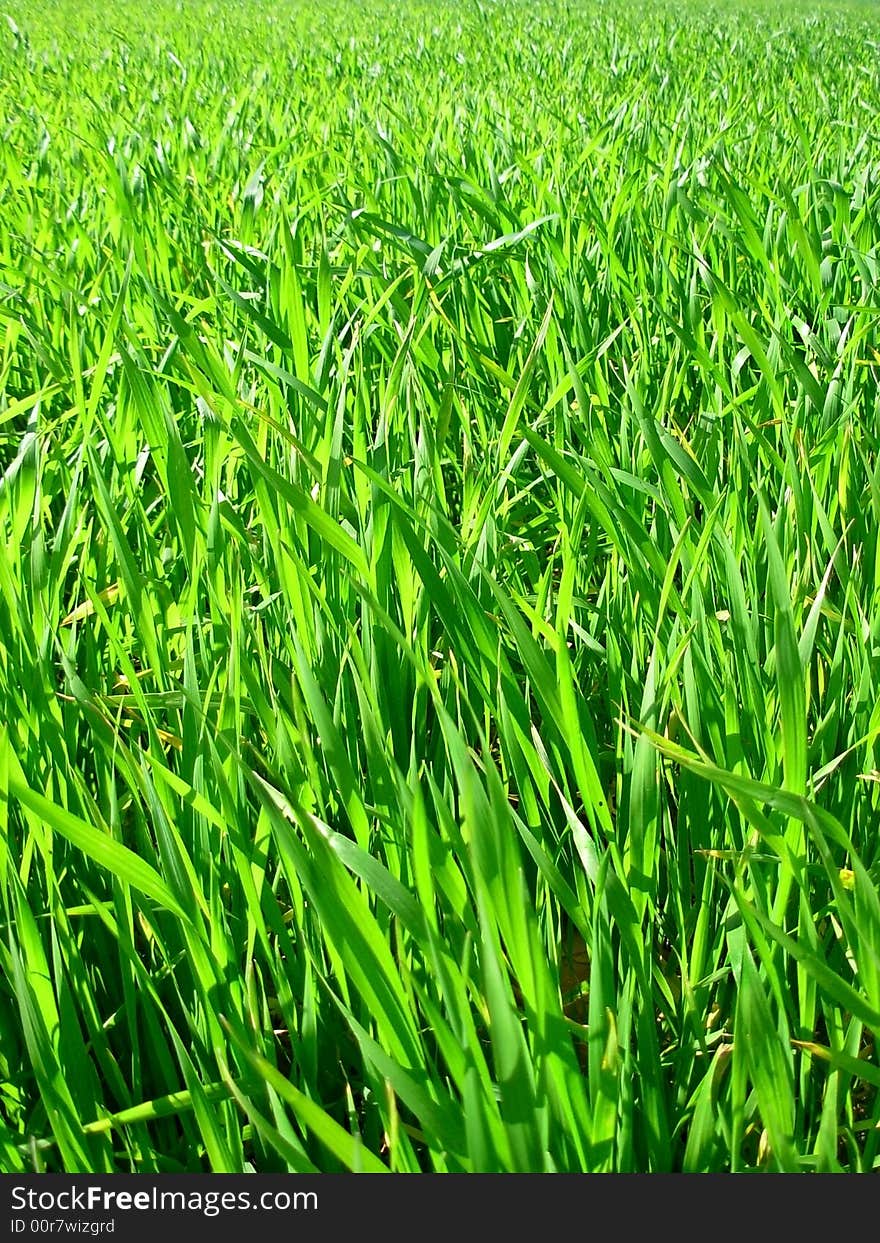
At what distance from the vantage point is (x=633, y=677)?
2.44 ft

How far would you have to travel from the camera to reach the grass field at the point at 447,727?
0.46m

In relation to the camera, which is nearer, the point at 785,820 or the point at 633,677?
the point at 785,820

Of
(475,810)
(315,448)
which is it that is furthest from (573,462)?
(475,810)

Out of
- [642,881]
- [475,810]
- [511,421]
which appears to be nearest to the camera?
[475,810]

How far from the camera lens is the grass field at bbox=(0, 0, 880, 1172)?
1.50 ft

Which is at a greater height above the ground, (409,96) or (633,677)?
(409,96)

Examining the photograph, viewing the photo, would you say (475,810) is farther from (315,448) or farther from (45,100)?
(45,100)

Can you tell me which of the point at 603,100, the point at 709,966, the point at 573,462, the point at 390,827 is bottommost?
the point at 709,966

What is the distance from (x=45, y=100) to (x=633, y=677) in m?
3.26

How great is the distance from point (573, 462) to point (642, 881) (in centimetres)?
55

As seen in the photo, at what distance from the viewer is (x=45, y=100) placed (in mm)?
3250

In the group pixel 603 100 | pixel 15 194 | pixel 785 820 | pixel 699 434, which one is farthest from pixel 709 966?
pixel 603 100

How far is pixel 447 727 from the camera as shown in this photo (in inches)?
18.9

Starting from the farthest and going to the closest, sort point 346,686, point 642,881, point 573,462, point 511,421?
1. point 573,462
2. point 511,421
3. point 346,686
4. point 642,881
